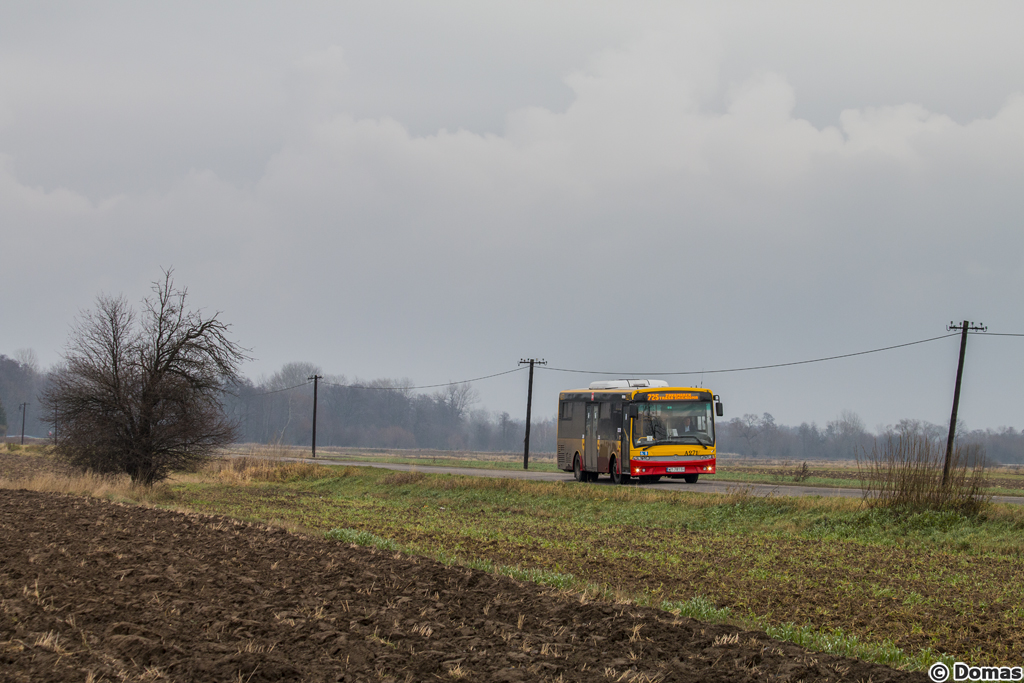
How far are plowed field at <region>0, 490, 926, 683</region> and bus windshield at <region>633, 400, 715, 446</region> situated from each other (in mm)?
17169

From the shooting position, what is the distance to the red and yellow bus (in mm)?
28469

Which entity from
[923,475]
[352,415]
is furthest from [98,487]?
[352,415]

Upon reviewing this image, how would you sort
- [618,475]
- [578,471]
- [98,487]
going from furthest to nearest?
[578,471] → [618,475] → [98,487]

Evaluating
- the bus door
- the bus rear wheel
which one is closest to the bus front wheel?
the bus door

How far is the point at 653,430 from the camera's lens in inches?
1124

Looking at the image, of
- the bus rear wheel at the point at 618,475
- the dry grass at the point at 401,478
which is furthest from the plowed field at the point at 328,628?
the dry grass at the point at 401,478

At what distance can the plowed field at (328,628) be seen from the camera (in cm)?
659

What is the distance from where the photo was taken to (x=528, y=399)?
55.1m

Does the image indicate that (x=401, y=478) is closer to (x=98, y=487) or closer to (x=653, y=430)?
(x=653, y=430)

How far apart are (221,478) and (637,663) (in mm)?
36452

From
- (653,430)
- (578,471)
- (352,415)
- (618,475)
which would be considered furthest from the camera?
(352,415)

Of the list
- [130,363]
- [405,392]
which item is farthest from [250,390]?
[130,363]

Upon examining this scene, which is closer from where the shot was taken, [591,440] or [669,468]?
[669,468]

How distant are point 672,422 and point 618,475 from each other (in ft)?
8.89
